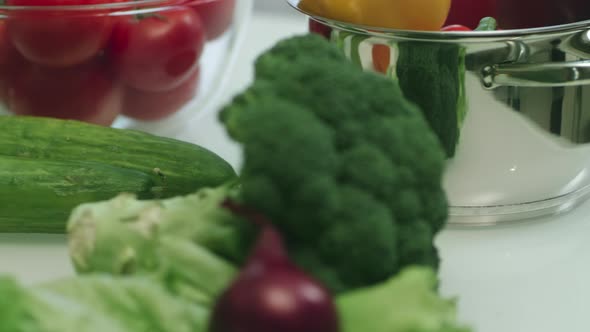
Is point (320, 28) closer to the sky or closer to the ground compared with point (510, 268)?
closer to the sky

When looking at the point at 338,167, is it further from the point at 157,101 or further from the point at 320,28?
the point at 157,101

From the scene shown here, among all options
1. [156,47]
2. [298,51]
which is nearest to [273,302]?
[298,51]

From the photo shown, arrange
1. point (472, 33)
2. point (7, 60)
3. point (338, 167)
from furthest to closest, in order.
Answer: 1. point (7, 60)
2. point (472, 33)
3. point (338, 167)

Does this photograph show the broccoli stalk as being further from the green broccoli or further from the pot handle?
the pot handle

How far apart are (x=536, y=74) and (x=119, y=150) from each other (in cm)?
42

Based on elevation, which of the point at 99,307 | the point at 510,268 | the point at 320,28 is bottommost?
the point at 510,268

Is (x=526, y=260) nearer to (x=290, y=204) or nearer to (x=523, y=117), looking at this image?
(x=523, y=117)

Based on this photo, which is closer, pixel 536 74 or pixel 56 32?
pixel 536 74

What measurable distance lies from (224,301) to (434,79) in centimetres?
36

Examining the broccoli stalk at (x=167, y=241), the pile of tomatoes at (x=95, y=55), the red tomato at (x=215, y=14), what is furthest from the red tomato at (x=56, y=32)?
the broccoli stalk at (x=167, y=241)

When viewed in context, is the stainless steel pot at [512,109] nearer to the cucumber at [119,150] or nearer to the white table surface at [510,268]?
the white table surface at [510,268]

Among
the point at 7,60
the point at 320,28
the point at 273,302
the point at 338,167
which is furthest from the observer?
the point at 7,60

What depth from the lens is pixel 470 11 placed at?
3.28 ft

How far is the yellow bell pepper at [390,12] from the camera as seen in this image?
83 centimetres
